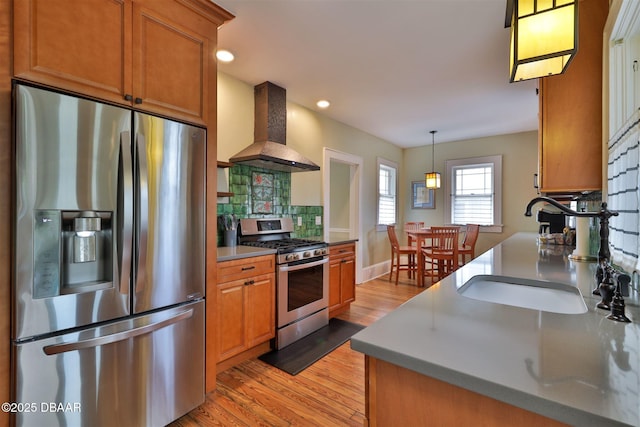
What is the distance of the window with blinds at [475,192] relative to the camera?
211 inches

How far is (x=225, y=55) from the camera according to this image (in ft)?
8.41

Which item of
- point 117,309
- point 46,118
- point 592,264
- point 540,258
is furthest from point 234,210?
point 592,264

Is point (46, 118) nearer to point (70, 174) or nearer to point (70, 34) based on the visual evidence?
point (70, 174)

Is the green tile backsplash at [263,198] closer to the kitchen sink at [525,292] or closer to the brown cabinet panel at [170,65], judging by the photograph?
the brown cabinet panel at [170,65]

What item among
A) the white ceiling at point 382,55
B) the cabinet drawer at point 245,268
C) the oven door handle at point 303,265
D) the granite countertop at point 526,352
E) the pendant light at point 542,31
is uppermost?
the white ceiling at point 382,55

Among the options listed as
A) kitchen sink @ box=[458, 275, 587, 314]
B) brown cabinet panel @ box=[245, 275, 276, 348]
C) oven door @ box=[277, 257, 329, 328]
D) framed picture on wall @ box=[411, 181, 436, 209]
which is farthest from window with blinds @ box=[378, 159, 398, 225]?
kitchen sink @ box=[458, 275, 587, 314]

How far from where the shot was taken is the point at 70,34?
136cm

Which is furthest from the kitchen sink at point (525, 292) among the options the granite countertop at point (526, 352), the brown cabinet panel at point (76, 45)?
the brown cabinet panel at point (76, 45)

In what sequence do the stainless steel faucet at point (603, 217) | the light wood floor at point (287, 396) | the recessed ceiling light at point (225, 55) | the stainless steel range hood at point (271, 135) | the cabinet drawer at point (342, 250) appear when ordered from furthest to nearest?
the cabinet drawer at point (342, 250) < the stainless steel range hood at point (271, 135) < the recessed ceiling light at point (225, 55) < the light wood floor at point (287, 396) < the stainless steel faucet at point (603, 217)

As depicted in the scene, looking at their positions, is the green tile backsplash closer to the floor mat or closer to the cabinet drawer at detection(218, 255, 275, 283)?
the cabinet drawer at detection(218, 255, 275, 283)

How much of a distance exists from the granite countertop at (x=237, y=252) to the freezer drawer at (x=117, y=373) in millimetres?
405

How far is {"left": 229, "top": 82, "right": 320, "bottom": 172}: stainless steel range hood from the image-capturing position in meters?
2.83

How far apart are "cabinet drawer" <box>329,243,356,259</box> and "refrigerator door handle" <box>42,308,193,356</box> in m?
1.72

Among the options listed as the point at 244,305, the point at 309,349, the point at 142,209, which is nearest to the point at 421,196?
the point at 309,349
